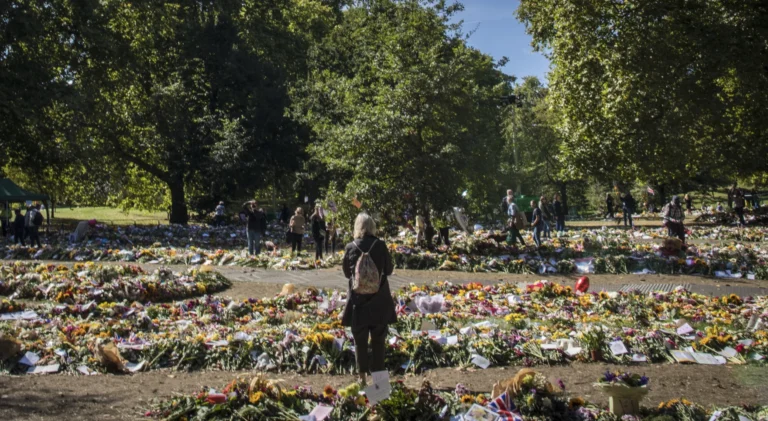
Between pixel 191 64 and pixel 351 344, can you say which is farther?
pixel 191 64

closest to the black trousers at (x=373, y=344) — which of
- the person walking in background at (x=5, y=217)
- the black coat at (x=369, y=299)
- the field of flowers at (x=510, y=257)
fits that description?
the black coat at (x=369, y=299)

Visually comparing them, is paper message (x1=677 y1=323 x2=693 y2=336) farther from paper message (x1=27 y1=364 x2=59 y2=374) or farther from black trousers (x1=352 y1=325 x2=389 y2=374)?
paper message (x1=27 y1=364 x2=59 y2=374)

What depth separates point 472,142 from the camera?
22391 mm

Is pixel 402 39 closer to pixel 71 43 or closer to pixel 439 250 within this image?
pixel 439 250

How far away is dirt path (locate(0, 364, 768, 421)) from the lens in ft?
22.6

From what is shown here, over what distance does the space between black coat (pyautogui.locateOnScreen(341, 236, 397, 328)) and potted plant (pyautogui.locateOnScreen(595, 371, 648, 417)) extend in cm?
229

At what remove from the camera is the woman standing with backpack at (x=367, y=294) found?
747 centimetres

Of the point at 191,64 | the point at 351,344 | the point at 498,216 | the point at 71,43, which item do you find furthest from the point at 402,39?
the point at 191,64

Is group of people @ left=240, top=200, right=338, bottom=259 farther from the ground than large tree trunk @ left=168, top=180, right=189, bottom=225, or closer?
closer

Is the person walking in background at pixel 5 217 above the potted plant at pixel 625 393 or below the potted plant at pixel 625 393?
above

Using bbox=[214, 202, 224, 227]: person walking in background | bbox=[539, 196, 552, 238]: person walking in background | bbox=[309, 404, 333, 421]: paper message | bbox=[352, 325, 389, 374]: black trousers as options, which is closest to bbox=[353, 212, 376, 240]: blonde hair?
bbox=[352, 325, 389, 374]: black trousers

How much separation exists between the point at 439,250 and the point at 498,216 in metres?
2.92

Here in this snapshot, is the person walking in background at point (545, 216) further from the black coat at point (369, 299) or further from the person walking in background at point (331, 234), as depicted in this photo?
the black coat at point (369, 299)

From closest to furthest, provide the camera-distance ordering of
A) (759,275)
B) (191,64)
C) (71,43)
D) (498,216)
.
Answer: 1. (759,275)
2. (498,216)
3. (71,43)
4. (191,64)
